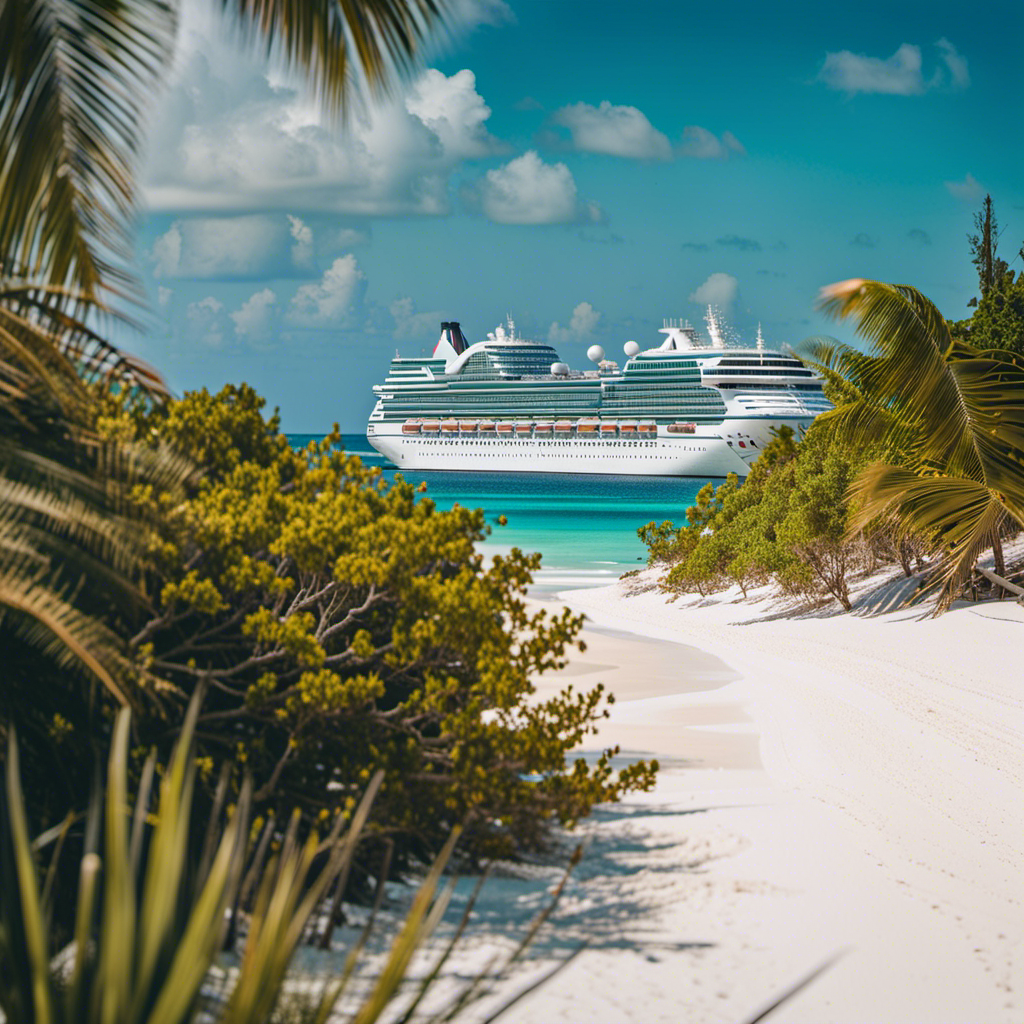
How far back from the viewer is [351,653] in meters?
4.99

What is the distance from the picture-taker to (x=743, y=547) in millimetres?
19719

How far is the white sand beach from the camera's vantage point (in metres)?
4.54

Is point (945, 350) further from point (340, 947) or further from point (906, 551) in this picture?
point (340, 947)

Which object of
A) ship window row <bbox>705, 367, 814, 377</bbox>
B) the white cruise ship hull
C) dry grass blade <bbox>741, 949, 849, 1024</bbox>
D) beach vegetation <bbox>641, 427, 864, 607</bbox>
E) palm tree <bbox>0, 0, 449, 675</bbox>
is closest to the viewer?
dry grass blade <bbox>741, 949, 849, 1024</bbox>

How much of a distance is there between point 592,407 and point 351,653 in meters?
66.3

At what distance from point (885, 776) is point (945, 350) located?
6.91 metres

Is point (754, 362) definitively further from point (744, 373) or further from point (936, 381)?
point (936, 381)

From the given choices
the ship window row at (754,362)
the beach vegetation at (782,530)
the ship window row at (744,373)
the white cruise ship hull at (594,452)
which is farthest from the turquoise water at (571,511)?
the ship window row at (754,362)

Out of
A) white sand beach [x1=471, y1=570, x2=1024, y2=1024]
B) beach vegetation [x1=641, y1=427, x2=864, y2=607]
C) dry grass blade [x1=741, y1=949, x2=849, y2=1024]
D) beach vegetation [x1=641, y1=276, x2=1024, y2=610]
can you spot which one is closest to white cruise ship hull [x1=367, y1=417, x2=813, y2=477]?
beach vegetation [x1=641, y1=427, x2=864, y2=607]

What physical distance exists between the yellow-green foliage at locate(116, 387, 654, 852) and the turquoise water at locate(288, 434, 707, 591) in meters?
5.29

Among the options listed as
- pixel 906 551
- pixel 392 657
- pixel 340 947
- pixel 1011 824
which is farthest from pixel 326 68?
pixel 906 551

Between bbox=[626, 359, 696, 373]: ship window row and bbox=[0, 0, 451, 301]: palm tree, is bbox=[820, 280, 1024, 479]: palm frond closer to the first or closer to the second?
bbox=[0, 0, 451, 301]: palm tree

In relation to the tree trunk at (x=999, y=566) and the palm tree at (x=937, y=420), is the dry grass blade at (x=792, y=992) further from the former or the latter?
the tree trunk at (x=999, y=566)

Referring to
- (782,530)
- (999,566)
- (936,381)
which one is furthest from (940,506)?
(782,530)
